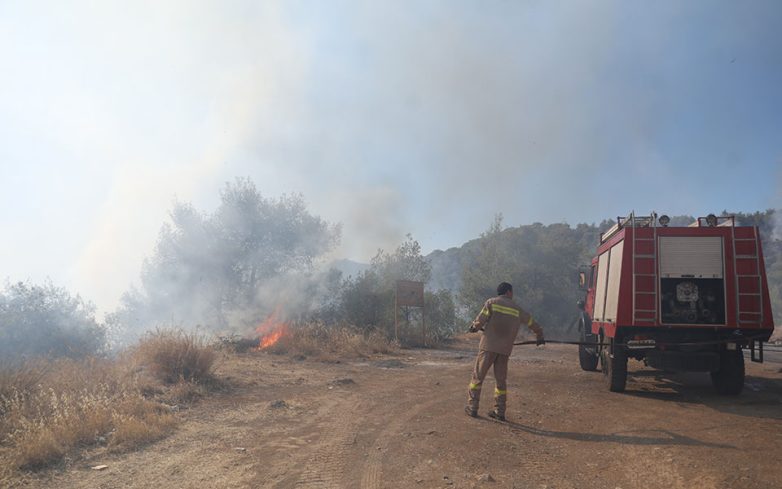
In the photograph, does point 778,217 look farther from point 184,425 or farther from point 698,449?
point 184,425

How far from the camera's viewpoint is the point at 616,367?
8383 mm

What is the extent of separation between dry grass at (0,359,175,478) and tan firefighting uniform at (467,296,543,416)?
4.08 m

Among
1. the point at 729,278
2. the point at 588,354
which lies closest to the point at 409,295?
the point at 588,354

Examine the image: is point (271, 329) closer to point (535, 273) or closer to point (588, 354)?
point (588, 354)

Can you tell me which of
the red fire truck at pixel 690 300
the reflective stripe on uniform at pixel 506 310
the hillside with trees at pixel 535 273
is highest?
the hillside with trees at pixel 535 273

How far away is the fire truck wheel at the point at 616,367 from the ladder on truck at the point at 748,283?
1.80 meters

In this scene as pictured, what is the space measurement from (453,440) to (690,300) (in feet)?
17.4

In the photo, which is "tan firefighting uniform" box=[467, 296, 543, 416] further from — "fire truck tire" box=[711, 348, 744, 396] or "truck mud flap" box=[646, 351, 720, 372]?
"fire truck tire" box=[711, 348, 744, 396]

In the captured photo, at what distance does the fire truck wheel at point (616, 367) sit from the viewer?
8.21 meters

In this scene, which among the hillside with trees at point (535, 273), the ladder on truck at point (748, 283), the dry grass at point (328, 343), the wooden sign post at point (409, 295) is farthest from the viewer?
the hillside with trees at point (535, 273)

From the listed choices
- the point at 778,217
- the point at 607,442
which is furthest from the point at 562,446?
the point at 778,217

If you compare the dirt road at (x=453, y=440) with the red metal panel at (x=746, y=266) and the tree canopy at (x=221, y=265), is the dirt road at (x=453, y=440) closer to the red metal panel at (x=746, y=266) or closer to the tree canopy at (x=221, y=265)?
the red metal panel at (x=746, y=266)

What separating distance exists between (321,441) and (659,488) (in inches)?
136

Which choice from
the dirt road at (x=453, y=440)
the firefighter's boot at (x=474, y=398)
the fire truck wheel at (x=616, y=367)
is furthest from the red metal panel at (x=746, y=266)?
the firefighter's boot at (x=474, y=398)
